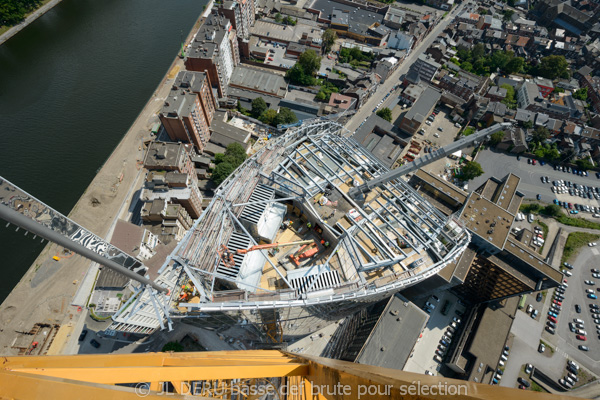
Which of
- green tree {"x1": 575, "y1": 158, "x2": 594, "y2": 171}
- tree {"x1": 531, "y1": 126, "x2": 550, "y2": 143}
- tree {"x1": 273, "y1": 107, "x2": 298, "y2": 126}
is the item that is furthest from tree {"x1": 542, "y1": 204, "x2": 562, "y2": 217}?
tree {"x1": 273, "y1": 107, "x2": 298, "y2": 126}

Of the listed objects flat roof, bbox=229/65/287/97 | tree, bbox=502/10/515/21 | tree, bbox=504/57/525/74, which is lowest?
flat roof, bbox=229/65/287/97

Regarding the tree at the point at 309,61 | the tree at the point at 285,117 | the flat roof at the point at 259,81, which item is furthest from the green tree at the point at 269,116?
the tree at the point at 309,61

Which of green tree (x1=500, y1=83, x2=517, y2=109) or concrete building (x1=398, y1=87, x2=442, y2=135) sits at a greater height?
green tree (x1=500, y1=83, x2=517, y2=109)

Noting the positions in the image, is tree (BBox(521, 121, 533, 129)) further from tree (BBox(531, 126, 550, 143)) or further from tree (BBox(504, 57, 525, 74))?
tree (BBox(504, 57, 525, 74))

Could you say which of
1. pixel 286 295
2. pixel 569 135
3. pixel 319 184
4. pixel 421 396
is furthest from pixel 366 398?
pixel 569 135

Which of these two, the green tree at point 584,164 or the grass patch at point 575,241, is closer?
the grass patch at point 575,241

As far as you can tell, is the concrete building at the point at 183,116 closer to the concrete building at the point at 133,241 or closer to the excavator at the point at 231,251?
the concrete building at the point at 133,241
